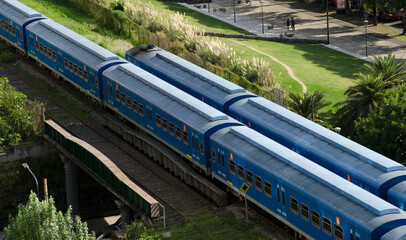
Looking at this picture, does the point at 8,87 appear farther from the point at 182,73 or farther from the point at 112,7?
the point at 112,7

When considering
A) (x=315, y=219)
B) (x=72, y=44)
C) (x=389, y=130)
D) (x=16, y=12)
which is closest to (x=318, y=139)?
(x=389, y=130)

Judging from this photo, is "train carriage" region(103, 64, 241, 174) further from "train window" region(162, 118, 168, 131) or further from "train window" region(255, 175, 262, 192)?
"train window" region(255, 175, 262, 192)

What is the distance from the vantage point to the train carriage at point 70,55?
57969 millimetres


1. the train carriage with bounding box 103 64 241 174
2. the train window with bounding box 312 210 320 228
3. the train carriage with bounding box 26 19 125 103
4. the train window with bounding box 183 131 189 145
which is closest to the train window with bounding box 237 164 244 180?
the train carriage with bounding box 103 64 241 174

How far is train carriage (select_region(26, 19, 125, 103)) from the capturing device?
5797 centimetres

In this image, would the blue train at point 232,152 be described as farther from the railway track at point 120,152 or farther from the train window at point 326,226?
the railway track at point 120,152

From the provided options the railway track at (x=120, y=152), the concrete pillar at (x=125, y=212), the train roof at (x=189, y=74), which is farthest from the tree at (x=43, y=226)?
the train roof at (x=189, y=74)

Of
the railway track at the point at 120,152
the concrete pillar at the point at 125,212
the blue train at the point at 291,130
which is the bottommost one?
the concrete pillar at the point at 125,212

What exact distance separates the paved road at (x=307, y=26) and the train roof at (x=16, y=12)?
29.8 meters

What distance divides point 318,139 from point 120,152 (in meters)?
16.0

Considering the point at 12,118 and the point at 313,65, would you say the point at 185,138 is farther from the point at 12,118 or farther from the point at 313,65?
the point at 313,65

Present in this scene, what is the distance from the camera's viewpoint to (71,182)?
55.1 meters

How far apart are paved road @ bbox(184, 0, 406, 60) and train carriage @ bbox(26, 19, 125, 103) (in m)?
32.1

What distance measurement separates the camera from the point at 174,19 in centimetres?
8025
